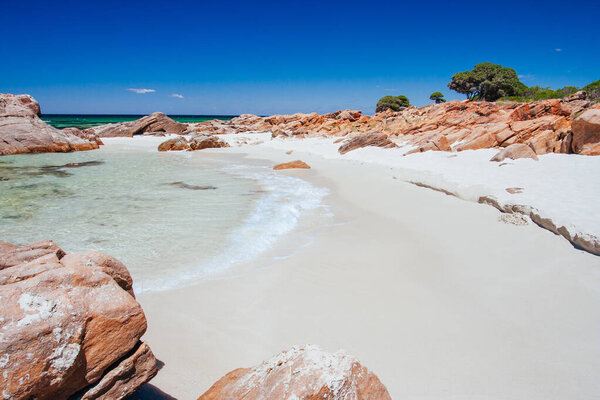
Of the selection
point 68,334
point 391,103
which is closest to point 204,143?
point 68,334

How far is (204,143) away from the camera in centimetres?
2322

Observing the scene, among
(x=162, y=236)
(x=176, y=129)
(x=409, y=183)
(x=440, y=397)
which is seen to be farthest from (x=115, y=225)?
(x=176, y=129)

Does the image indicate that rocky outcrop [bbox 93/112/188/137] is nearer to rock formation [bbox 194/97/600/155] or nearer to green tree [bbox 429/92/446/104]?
rock formation [bbox 194/97/600/155]

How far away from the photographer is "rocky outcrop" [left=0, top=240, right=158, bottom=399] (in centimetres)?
154

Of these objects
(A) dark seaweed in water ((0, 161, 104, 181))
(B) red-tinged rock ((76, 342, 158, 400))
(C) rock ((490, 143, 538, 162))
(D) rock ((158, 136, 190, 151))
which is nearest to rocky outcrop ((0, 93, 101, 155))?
(D) rock ((158, 136, 190, 151))

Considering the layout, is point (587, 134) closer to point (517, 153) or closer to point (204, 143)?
point (517, 153)

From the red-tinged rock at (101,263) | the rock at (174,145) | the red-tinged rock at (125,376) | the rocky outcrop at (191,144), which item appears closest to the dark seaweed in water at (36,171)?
the rock at (174,145)

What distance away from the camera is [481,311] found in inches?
138

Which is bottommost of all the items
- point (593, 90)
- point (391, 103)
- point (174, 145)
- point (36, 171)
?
point (36, 171)

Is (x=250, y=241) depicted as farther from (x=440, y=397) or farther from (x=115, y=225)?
(x=440, y=397)

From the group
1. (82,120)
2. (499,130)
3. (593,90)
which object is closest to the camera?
(499,130)

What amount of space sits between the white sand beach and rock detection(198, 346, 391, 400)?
89 cm

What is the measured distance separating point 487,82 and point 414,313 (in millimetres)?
49340

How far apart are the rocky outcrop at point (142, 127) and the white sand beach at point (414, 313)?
33.6 metres
